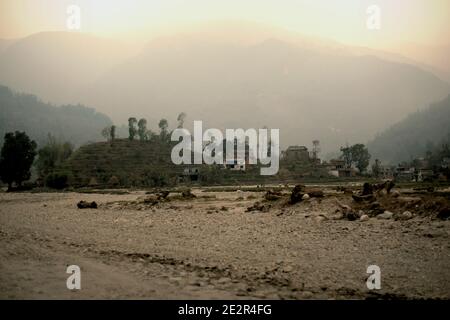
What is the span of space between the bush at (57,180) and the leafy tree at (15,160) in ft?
33.3

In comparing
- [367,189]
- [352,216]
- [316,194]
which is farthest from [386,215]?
[316,194]

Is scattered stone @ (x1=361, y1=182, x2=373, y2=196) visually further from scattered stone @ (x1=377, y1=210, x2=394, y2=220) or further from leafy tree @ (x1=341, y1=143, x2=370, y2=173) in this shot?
leafy tree @ (x1=341, y1=143, x2=370, y2=173)

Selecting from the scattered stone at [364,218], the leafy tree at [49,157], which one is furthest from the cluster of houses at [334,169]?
the scattered stone at [364,218]

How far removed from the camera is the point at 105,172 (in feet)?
274

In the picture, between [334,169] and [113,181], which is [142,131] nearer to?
[113,181]

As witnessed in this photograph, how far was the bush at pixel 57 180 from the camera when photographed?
244ft

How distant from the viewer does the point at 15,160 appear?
8125 centimetres

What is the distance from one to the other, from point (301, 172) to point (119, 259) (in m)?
77.1

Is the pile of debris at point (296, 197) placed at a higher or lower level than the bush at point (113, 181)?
higher

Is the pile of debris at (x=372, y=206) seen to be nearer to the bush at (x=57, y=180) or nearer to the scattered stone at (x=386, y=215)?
the scattered stone at (x=386, y=215)

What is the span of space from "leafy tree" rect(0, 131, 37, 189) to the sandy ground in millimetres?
69430

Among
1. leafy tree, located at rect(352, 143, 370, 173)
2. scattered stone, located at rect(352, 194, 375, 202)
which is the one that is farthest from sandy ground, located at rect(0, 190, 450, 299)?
leafy tree, located at rect(352, 143, 370, 173)

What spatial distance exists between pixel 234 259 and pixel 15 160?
8152 centimetres

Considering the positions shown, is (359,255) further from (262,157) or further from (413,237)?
(262,157)
